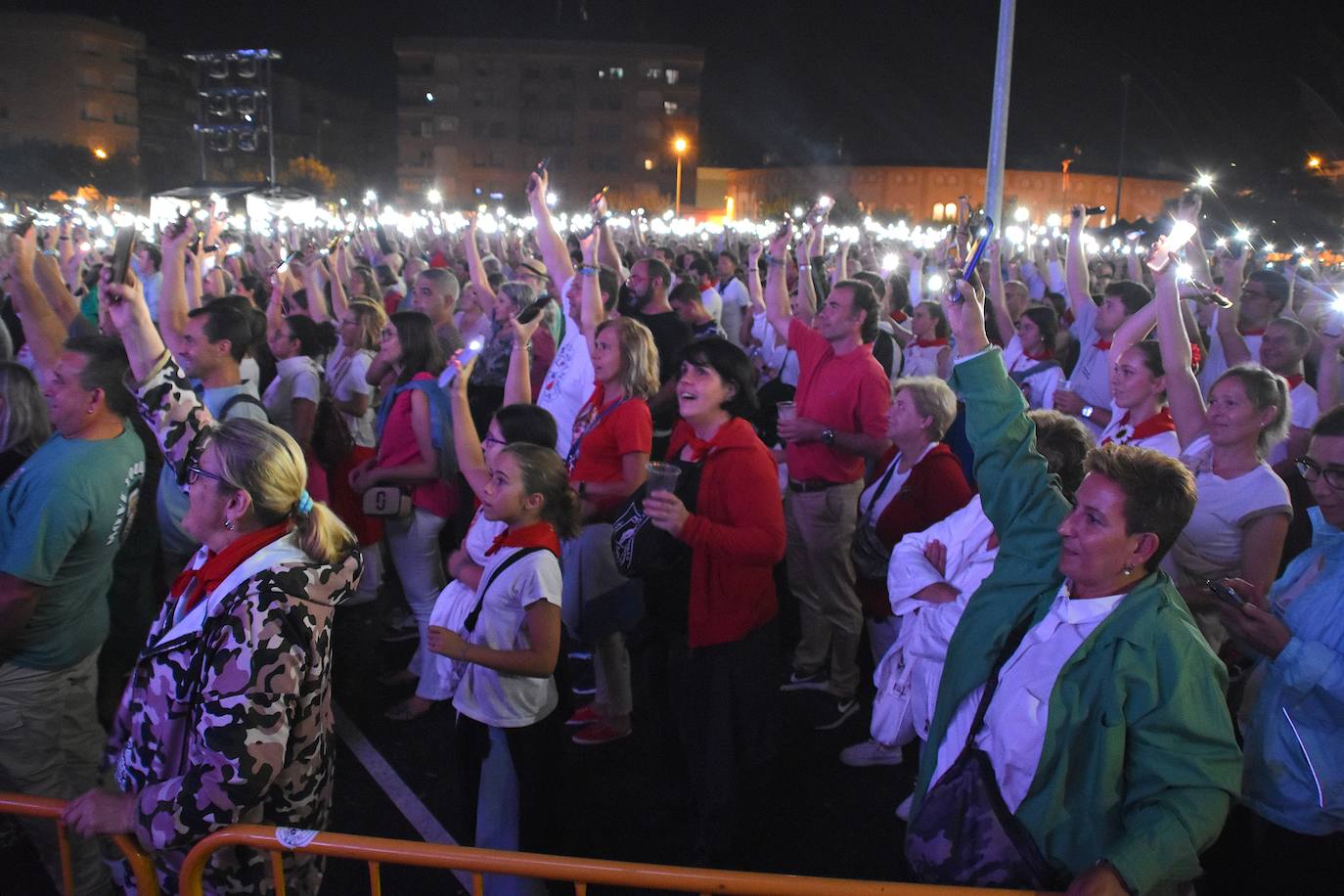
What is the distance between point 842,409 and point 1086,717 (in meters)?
3.20

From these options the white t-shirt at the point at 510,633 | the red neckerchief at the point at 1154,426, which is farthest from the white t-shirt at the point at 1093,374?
the white t-shirt at the point at 510,633

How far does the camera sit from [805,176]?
276 ft

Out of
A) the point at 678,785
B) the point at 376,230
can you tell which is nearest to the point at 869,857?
the point at 678,785

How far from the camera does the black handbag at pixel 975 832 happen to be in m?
2.22

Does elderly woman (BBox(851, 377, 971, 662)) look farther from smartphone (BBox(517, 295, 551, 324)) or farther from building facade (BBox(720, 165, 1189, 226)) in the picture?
building facade (BBox(720, 165, 1189, 226))

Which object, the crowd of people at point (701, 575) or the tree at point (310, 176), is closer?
the crowd of people at point (701, 575)

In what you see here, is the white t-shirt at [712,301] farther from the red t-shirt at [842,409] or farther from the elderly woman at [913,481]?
the elderly woman at [913,481]

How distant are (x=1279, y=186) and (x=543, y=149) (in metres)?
58.7

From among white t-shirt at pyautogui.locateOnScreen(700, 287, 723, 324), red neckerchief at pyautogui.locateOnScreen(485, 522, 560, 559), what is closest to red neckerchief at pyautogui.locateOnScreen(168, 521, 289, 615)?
red neckerchief at pyautogui.locateOnScreen(485, 522, 560, 559)

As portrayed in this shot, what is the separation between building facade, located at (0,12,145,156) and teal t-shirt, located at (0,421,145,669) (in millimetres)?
81500

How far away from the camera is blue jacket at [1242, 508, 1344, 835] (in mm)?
2557

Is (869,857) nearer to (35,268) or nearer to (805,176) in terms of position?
(35,268)

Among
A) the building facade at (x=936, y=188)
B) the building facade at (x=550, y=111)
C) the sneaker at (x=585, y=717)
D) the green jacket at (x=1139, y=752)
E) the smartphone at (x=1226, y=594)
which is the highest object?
the building facade at (x=550, y=111)

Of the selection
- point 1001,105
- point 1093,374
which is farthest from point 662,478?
point 1001,105
